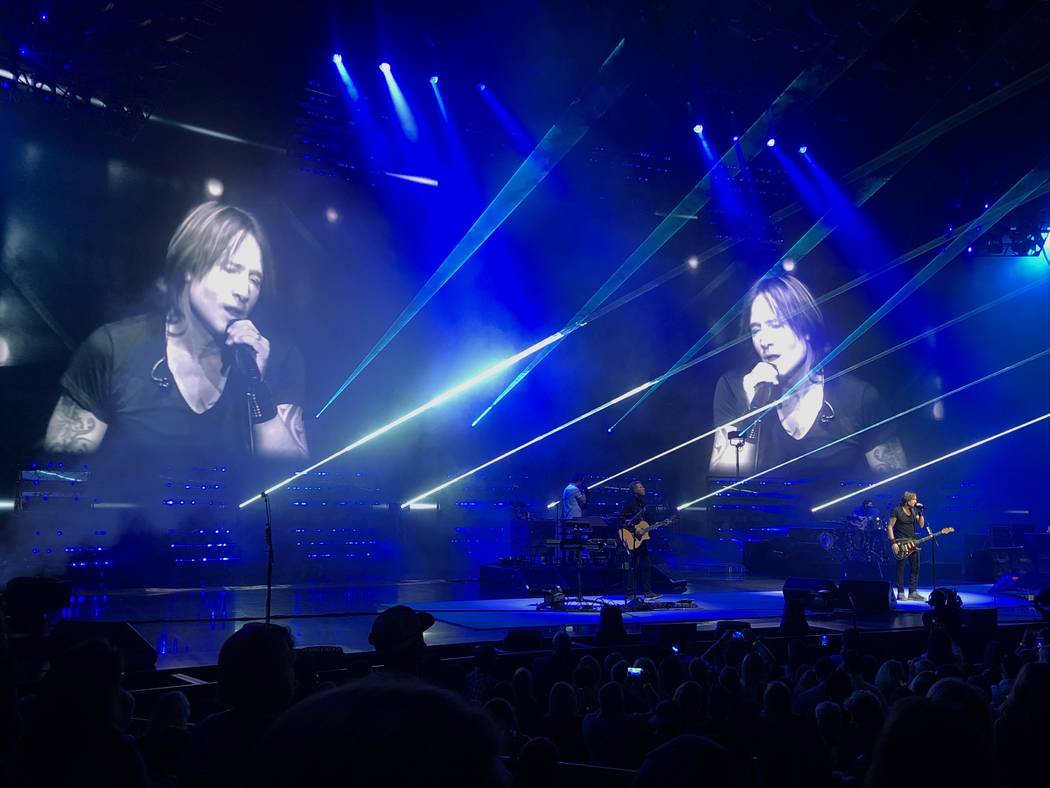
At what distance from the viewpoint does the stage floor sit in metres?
8.70

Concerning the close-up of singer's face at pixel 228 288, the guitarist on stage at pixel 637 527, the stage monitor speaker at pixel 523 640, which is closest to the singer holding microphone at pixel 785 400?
the guitarist on stage at pixel 637 527

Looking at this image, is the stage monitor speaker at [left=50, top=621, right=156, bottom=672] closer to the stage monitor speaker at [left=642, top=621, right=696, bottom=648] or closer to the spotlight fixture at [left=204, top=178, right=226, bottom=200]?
the stage monitor speaker at [left=642, top=621, right=696, bottom=648]

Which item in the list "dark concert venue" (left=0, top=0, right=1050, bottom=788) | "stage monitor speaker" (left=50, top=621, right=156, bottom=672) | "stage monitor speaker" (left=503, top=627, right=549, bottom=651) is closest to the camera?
"stage monitor speaker" (left=50, top=621, right=156, bottom=672)

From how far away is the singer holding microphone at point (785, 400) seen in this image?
2025cm

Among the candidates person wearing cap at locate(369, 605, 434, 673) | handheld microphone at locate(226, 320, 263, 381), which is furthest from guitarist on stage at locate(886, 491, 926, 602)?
person wearing cap at locate(369, 605, 434, 673)

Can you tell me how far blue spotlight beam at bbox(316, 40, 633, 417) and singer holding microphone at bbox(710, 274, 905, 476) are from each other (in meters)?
6.81

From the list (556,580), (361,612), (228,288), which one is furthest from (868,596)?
(228,288)

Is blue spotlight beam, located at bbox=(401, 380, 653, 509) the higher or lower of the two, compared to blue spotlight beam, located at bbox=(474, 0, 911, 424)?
lower

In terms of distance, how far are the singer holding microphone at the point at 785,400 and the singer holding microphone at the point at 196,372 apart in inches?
400

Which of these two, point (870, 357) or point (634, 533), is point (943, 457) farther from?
point (634, 533)

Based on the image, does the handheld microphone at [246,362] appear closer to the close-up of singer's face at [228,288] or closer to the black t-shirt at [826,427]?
the close-up of singer's face at [228,288]

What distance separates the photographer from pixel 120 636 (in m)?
6.48

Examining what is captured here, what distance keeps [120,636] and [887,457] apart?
18811 millimetres

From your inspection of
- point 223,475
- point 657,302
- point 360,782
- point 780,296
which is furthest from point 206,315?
point 360,782
